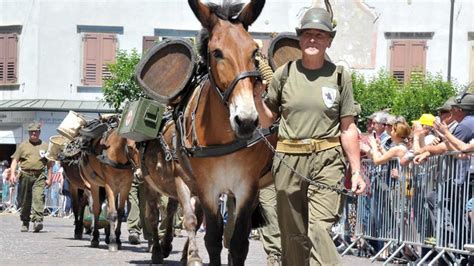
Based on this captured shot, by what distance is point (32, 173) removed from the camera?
987 inches

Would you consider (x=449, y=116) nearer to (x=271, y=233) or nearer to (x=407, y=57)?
(x=271, y=233)

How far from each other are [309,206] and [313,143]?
0.45 meters

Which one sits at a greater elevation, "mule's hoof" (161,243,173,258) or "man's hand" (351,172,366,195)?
"man's hand" (351,172,366,195)

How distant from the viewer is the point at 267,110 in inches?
372

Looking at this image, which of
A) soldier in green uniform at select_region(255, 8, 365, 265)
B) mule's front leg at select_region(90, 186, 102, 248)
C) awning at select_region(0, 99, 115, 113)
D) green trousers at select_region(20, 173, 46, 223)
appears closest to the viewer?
soldier in green uniform at select_region(255, 8, 365, 265)

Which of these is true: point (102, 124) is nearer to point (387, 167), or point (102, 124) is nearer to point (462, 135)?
point (387, 167)

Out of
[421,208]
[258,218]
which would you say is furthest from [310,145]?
[421,208]

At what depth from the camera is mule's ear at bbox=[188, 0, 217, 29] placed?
33.6 ft

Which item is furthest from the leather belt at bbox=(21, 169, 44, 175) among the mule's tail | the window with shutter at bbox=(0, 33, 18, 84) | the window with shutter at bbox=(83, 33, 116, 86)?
the window with shutter at bbox=(0, 33, 18, 84)

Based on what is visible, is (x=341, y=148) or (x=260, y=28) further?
(x=260, y=28)

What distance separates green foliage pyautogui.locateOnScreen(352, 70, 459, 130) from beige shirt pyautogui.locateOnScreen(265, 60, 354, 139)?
39956 mm

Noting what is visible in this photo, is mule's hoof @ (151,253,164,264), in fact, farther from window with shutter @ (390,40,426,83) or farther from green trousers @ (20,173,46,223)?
window with shutter @ (390,40,426,83)

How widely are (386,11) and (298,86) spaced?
44.9 meters

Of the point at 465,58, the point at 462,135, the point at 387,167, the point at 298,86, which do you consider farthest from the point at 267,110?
the point at 465,58
